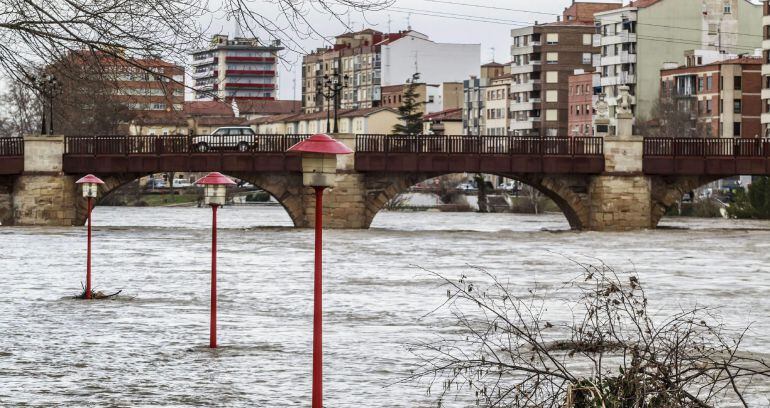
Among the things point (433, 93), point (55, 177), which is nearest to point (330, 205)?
point (55, 177)

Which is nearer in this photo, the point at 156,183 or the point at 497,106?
the point at 156,183

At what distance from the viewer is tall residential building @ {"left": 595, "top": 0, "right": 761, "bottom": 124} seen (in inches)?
5044

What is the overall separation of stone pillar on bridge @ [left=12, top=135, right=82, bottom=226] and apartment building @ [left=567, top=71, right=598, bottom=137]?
254 ft

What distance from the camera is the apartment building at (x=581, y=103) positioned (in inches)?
5472

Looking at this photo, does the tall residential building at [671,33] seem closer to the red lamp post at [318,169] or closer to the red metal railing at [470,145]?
the red metal railing at [470,145]

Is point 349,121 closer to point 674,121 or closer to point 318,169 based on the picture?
point 674,121

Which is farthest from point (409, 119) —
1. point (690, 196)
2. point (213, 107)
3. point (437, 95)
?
point (213, 107)

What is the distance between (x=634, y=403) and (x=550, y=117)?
137089 mm

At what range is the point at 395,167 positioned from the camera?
217 ft

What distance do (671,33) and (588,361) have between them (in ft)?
364

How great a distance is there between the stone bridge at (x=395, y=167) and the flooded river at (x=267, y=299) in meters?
1.83

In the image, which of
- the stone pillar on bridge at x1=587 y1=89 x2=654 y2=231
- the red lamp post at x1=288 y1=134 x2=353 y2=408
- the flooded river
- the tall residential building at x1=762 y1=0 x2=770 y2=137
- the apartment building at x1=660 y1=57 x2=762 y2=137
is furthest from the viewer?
the apartment building at x1=660 y1=57 x2=762 y2=137

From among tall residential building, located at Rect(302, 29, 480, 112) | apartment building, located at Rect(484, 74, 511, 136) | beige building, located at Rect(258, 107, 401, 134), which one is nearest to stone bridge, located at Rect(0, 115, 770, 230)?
beige building, located at Rect(258, 107, 401, 134)

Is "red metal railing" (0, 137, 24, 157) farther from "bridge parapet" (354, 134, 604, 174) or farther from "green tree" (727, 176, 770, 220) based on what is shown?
"green tree" (727, 176, 770, 220)
